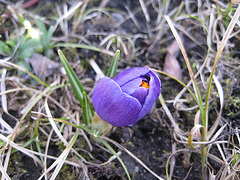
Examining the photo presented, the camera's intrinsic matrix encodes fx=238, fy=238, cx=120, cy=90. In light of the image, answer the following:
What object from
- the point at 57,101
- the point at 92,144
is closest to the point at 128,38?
the point at 57,101

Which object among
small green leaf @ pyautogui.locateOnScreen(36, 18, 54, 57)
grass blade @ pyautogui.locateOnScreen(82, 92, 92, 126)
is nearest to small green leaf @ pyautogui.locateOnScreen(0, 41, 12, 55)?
small green leaf @ pyautogui.locateOnScreen(36, 18, 54, 57)

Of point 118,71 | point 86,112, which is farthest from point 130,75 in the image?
point 118,71

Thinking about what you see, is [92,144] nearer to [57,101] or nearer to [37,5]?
[57,101]

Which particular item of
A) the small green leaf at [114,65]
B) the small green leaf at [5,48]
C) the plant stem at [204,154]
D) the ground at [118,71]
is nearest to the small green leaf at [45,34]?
the ground at [118,71]

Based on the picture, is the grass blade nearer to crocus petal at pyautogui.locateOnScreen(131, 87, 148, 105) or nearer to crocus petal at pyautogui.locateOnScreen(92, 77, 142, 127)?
crocus petal at pyautogui.locateOnScreen(92, 77, 142, 127)

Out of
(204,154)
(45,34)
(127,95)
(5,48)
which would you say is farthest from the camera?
(45,34)

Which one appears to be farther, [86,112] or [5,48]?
[5,48]

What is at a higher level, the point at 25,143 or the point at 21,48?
the point at 21,48

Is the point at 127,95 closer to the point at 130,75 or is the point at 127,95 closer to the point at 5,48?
the point at 130,75
